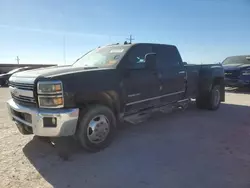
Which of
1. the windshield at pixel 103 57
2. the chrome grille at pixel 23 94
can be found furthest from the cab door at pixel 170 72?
the chrome grille at pixel 23 94

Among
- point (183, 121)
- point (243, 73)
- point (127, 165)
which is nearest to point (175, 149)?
point (127, 165)

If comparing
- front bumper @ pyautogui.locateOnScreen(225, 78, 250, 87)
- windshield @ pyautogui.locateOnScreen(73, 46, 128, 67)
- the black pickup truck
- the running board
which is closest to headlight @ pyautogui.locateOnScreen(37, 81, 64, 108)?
the black pickup truck

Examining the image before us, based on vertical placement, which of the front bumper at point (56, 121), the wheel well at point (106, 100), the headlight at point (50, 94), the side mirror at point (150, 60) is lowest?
the front bumper at point (56, 121)

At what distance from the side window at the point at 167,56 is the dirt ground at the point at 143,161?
151 cm

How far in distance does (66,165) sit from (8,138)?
1.89m

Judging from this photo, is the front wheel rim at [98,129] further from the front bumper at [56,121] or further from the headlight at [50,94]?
the headlight at [50,94]

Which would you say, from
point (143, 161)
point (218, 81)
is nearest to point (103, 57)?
point (143, 161)

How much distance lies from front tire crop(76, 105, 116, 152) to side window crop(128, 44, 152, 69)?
1.17m

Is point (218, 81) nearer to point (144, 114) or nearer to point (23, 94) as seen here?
point (144, 114)

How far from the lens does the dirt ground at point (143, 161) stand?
322 cm

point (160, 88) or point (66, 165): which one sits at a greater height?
point (160, 88)

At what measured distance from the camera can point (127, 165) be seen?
12.2ft

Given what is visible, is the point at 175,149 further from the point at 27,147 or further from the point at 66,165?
the point at 27,147

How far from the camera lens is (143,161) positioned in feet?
12.6
